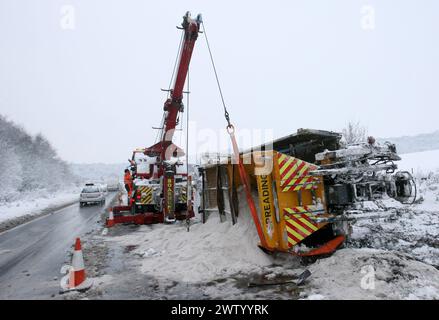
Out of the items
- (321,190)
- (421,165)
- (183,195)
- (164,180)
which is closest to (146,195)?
(164,180)

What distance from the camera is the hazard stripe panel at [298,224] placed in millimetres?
5305

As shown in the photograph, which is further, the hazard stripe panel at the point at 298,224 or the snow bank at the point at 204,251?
the snow bank at the point at 204,251

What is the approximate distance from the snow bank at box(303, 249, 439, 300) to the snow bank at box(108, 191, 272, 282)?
4.24 feet

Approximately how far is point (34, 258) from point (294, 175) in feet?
20.2

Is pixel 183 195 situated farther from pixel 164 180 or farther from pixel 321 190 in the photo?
pixel 321 190


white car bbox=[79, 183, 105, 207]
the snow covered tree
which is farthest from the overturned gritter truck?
the snow covered tree

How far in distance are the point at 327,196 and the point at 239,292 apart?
7.78 feet

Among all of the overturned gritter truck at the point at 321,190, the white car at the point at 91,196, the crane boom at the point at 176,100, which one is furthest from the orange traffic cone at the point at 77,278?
the white car at the point at 91,196

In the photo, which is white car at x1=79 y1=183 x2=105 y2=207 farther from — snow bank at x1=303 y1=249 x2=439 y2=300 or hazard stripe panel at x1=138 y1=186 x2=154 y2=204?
snow bank at x1=303 y1=249 x2=439 y2=300

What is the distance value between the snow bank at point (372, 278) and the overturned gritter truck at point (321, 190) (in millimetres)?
634

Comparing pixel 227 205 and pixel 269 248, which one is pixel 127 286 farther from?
pixel 227 205

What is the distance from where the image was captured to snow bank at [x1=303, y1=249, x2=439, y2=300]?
388cm

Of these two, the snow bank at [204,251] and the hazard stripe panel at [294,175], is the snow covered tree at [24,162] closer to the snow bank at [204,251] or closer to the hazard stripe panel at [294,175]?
the snow bank at [204,251]
